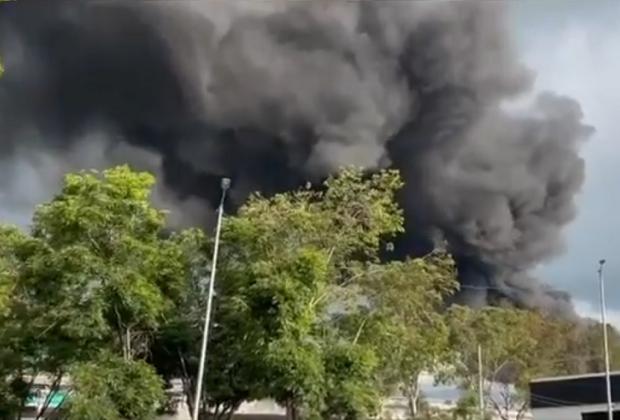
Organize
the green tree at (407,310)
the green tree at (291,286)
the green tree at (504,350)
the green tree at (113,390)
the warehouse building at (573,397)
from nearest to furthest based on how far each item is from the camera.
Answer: the green tree at (113,390) → the green tree at (291,286) → the green tree at (407,310) → the warehouse building at (573,397) → the green tree at (504,350)

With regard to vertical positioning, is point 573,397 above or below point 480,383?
below

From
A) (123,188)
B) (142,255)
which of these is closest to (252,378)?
(142,255)

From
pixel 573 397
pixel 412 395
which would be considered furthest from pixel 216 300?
pixel 573 397

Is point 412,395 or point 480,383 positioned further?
point 480,383

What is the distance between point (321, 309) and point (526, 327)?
19.1 metres

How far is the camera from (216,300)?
23.1m

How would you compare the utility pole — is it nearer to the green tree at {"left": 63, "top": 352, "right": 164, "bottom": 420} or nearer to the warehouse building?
the warehouse building

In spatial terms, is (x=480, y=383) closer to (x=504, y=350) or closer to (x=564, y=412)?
(x=504, y=350)

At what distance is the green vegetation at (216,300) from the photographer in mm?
20484

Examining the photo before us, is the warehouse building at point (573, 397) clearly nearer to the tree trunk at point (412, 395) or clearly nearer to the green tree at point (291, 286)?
the tree trunk at point (412, 395)

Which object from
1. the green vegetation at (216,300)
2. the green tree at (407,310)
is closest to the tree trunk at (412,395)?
the green tree at (407,310)

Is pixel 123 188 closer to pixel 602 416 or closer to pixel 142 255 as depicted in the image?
pixel 142 255

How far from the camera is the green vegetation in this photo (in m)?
20.5

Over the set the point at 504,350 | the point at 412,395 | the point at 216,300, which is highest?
the point at 504,350
